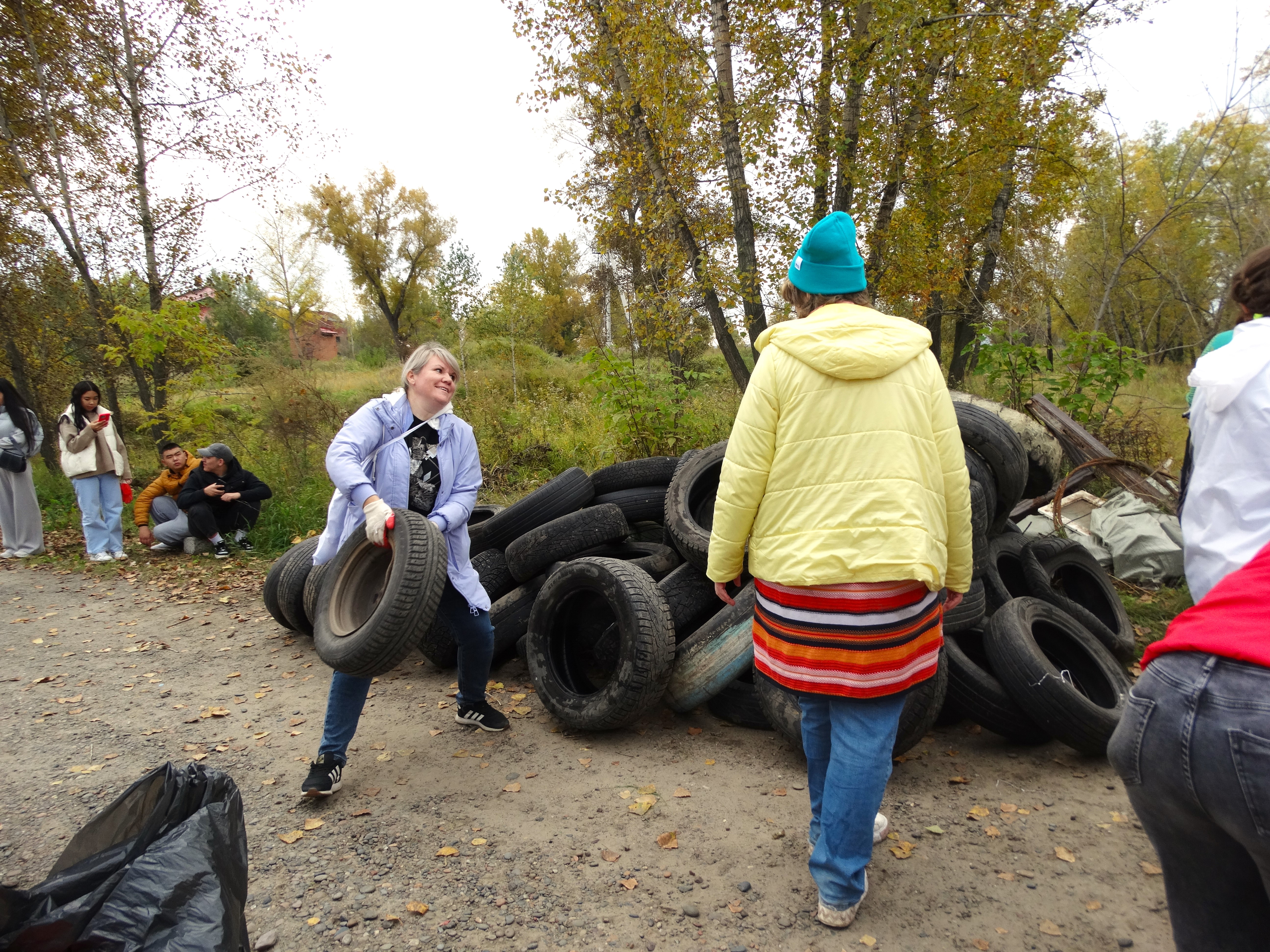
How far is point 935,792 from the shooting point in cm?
347

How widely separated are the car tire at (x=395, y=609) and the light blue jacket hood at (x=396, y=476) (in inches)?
4.7

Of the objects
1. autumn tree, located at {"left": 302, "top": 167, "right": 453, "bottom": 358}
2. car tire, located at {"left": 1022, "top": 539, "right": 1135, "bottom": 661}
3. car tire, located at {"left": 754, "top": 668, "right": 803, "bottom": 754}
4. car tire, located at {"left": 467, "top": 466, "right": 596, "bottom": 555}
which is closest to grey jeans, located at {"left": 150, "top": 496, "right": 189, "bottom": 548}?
car tire, located at {"left": 467, "top": 466, "right": 596, "bottom": 555}

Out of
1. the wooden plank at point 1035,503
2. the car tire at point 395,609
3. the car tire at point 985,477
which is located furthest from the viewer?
the wooden plank at point 1035,503

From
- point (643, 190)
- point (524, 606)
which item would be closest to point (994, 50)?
point (643, 190)

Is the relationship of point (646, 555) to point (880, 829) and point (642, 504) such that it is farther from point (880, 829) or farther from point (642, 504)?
point (880, 829)

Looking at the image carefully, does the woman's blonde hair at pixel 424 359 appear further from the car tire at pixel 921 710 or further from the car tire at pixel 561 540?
the car tire at pixel 921 710

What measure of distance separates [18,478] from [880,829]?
1042 centimetres

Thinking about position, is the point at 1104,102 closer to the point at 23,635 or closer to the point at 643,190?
the point at 643,190

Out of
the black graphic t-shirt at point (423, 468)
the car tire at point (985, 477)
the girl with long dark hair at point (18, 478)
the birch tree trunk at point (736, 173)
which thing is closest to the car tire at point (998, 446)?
the car tire at point (985, 477)

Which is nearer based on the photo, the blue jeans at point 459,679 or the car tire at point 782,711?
the blue jeans at point 459,679

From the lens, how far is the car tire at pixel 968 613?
411cm

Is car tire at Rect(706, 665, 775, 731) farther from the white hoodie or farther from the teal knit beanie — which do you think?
the white hoodie

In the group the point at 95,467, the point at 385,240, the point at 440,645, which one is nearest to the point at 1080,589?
the point at 440,645

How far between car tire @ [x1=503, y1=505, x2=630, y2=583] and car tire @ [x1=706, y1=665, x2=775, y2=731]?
4.56 ft
